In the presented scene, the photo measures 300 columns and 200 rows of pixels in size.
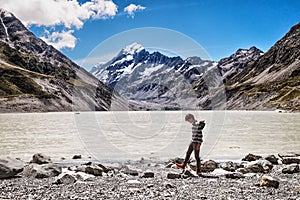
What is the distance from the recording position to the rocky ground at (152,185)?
13438 millimetres

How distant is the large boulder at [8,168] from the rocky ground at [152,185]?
18cm

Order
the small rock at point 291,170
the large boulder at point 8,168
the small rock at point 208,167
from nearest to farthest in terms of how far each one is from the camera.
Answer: the large boulder at point 8,168, the small rock at point 291,170, the small rock at point 208,167

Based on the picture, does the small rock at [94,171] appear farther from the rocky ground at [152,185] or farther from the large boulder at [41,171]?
the large boulder at [41,171]

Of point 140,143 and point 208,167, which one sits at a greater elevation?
point 140,143

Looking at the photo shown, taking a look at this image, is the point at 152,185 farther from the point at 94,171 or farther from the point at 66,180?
the point at 94,171

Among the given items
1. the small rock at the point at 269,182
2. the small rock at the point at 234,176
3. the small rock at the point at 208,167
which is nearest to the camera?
the small rock at the point at 269,182

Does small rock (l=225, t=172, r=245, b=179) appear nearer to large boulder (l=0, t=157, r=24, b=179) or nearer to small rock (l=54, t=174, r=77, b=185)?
small rock (l=54, t=174, r=77, b=185)

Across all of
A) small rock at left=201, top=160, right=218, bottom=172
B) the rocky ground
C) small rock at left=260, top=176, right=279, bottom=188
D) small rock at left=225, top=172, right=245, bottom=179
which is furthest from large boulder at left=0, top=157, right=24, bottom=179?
small rock at left=260, top=176, right=279, bottom=188

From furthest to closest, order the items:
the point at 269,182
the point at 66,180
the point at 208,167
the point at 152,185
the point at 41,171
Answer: the point at 208,167 → the point at 41,171 → the point at 66,180 → the point at 152,185 → the point at 269,182

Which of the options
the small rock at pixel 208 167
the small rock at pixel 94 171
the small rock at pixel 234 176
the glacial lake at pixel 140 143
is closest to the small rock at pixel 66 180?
the small rock at pixel 94 171

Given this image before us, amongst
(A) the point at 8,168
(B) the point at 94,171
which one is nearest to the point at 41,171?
(A) the point at 8,168

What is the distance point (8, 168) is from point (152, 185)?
8768 mm

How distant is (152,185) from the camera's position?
15.2m

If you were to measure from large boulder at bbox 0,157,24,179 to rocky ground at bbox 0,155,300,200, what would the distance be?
0.18 m
